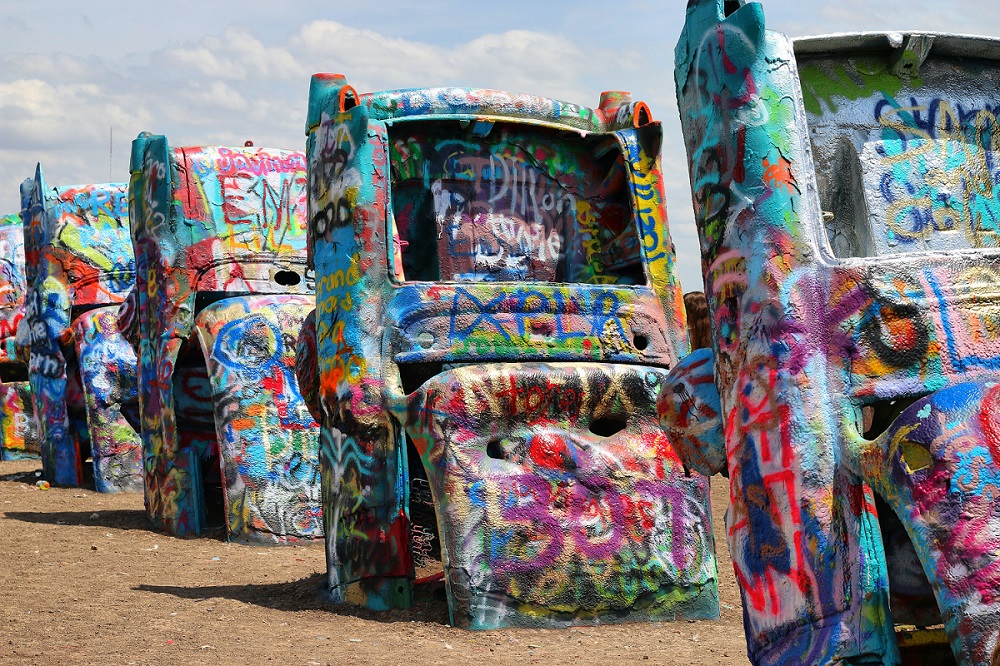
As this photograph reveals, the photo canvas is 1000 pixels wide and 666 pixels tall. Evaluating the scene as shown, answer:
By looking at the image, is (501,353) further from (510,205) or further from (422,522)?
(422,522)

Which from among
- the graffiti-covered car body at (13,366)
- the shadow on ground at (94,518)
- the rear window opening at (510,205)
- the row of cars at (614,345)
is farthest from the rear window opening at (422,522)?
the graffiti-covered car body at (13,366)

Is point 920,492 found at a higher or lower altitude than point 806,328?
lower

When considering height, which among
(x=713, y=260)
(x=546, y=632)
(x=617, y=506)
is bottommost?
(x=546, y=632)

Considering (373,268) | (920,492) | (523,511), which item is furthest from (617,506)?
(920,492)

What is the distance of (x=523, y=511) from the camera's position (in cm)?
628

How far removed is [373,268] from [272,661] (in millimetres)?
2025

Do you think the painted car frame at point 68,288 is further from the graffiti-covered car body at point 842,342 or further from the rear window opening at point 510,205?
the graffiti-covered car body at point 842,342

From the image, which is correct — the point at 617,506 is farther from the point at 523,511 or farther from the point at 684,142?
the point at 684,142

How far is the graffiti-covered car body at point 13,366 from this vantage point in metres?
17.0

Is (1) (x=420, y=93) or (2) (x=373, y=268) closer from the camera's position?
(2) (x=373, y=268)

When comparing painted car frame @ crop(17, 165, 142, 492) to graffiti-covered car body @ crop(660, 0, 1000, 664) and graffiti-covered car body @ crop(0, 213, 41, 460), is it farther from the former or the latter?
graffiti-covered car body @ crop(660, 0, 1000, 664)

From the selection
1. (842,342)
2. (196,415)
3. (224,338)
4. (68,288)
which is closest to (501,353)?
(842,342)

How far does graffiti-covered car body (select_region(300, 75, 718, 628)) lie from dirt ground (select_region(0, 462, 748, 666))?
0.22 metres

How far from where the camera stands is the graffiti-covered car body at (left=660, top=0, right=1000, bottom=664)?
145 inches
